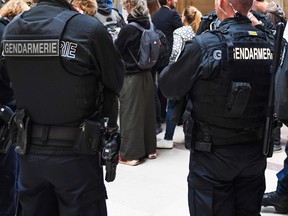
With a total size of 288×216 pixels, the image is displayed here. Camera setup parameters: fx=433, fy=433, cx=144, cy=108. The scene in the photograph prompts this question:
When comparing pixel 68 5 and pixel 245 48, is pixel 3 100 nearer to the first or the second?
pixel 68 5

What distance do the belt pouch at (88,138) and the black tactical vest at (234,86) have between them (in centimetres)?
60

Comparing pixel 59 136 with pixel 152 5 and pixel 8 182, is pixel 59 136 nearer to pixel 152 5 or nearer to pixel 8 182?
pixel 8 182

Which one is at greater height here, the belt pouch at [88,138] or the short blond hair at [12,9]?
the short blond hair at [12,9]

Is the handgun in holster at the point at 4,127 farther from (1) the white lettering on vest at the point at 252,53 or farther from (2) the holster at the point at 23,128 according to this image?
(1) the white lettering on vest at the point at 252,53

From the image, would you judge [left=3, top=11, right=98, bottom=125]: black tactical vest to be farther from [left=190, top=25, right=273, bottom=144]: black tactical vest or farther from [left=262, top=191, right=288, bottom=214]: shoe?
[left=262, top=191, right=288, bottom=214]: shoe

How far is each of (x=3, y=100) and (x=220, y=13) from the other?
153 cm

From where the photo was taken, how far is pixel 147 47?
450cm

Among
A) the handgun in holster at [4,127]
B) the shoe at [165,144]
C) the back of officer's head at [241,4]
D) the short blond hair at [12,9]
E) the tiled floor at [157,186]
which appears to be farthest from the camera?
the shoe at [165,144]

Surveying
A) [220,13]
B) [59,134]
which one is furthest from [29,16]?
[220,13]

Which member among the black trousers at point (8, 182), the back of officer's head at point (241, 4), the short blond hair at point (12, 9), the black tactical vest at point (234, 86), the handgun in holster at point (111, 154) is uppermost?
the back of officer's head at point (241, 4)

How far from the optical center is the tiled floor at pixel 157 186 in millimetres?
3746

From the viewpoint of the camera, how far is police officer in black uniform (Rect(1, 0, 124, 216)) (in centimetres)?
221

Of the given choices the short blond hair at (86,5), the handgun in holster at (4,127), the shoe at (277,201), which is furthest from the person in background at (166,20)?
the handgun in holster at (4,127)

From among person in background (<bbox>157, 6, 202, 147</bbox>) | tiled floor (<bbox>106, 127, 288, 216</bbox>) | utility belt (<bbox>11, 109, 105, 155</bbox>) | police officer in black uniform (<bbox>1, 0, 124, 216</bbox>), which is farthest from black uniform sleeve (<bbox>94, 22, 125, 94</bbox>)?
person in background (<bbox>157, 6, 202, 147</bbox>)
